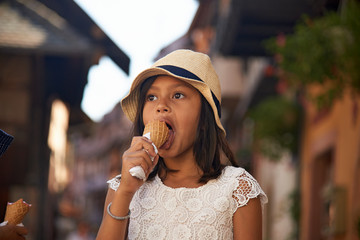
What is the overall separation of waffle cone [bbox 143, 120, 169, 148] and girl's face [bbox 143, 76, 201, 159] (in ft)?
0.25

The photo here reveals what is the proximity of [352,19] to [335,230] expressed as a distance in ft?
10.7

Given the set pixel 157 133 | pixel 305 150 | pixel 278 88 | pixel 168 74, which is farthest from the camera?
pixel 305 150

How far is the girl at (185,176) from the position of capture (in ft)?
9.85

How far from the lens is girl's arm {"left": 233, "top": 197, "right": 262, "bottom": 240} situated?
2943mm

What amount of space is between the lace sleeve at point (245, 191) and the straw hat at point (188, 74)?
0.33 metres

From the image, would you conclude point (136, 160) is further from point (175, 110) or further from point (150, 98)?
point (150, 98)

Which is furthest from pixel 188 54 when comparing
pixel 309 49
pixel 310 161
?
pixel 310 161

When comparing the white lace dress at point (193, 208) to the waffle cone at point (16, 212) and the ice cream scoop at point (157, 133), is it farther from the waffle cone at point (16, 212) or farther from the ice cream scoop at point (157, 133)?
the waffle cone at point (16, 212)

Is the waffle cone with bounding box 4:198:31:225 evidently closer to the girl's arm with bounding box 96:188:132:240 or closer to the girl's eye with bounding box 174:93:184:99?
the girl's arm with bounding box 96:188:132:240

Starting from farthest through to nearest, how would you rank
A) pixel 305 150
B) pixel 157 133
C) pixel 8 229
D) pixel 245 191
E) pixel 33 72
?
pixel 305 150
pixel 33 72
pixel 245 191
pixel 157 133
pixel 8 229

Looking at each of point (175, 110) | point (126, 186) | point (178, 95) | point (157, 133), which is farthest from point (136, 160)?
point (178, 95)

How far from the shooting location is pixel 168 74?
3.22 metres

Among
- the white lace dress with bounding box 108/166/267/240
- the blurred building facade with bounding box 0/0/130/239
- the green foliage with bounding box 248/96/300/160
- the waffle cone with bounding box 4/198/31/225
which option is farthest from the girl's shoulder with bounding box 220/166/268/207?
the green foliage with bounding box 248/96/300/160

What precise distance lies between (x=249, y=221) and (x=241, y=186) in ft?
0.66
